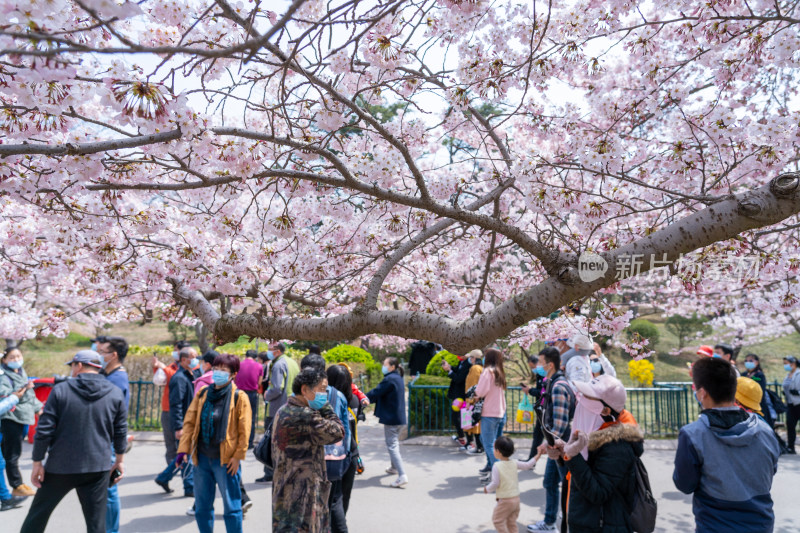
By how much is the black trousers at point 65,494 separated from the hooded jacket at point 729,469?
3.99 m

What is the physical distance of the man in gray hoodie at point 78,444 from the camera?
12.3 feet

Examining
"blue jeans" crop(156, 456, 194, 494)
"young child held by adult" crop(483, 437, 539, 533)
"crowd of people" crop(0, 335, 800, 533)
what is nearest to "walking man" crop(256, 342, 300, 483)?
"crowd of people" crop(0, 335, 800, 533)

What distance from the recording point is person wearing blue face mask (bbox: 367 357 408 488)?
6.39m

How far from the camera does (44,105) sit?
237 cm

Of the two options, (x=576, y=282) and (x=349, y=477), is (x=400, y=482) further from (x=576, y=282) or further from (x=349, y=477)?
(x=576, y=282)

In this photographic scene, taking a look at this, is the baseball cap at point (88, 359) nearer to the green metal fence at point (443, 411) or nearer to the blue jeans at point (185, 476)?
the blue jeans at point (185, 476)

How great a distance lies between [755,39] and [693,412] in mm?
8985

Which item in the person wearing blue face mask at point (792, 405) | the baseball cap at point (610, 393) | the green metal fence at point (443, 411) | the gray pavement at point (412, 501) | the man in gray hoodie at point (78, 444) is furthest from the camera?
the green metal fence at point (443, 411)

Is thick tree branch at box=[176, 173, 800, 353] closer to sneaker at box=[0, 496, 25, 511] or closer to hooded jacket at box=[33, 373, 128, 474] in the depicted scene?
hooded jacket at box=[33, 373, 128, 474]

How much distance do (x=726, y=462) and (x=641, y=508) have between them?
2.01 feet

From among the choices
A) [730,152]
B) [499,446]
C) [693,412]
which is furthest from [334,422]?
[693,412]

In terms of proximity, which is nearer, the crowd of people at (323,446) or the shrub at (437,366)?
the crowd of people at (323,446)

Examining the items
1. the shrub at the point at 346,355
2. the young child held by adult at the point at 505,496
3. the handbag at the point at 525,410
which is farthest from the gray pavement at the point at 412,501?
the shrub at the point at 346,355

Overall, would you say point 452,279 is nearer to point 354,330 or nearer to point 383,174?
point 383,174
